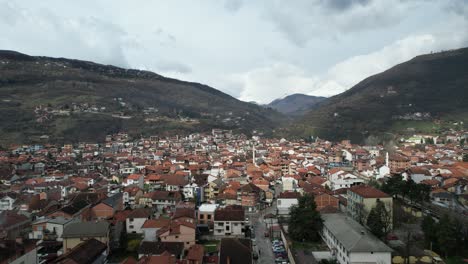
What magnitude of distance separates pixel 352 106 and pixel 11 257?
90687 mm

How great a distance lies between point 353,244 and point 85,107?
278 ft

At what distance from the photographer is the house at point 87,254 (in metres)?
14.4

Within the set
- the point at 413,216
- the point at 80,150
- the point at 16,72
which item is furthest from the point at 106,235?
the point at 16,72

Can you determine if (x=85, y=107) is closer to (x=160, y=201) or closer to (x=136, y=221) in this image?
(x=160, y=201)

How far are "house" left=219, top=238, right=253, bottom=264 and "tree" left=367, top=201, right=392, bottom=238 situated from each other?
6927 millimetres

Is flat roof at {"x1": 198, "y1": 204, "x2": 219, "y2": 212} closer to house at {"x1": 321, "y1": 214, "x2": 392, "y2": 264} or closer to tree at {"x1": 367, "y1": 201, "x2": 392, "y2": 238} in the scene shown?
house at {"x1": 321, "y1": 214, "x2": 392, "y2": 264}

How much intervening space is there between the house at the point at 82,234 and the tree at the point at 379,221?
14.6 m

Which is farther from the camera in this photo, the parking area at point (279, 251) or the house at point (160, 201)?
the house at point (160, 201)

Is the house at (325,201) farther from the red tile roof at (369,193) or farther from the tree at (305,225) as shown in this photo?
the tree at (305,225)

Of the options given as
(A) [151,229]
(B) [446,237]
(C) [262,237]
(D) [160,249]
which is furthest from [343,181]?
(D) [160,249]

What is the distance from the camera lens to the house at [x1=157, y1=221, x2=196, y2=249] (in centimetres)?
1833

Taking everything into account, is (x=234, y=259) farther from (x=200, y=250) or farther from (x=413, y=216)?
(x=413, y=216)

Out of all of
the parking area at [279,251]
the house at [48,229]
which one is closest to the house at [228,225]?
the parking area at [279,251]

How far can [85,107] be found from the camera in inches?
3381
